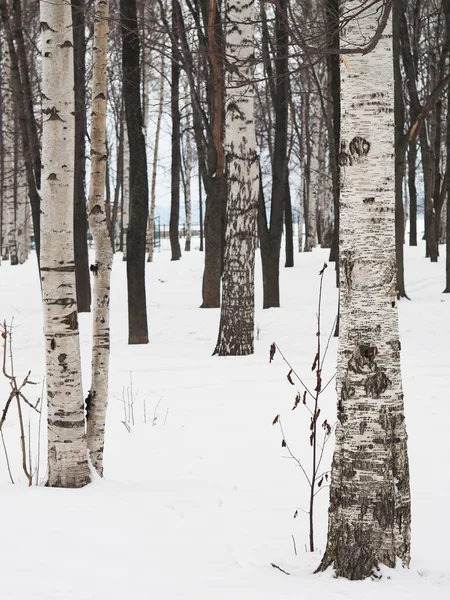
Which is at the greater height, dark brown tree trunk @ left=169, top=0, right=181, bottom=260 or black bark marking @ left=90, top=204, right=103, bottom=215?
dark brown tree trunk @ left=169, top=0, right=181, bottom=260

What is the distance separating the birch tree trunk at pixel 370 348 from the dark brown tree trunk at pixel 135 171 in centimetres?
733

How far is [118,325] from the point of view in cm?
1274

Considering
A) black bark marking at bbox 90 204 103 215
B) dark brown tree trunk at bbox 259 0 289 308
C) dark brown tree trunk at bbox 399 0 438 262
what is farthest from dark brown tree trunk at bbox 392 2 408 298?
black bark marking at bbox 90 204 103 215

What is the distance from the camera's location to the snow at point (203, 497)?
299cm

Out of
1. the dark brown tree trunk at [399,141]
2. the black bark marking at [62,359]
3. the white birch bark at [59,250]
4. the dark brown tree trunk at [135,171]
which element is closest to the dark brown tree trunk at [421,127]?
the dark brown tree trunk at [399,141]

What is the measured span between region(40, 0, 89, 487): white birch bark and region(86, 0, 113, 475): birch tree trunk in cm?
28

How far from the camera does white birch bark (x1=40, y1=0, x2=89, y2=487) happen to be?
422 cm

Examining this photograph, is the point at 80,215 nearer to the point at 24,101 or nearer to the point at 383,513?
the point at 24,101

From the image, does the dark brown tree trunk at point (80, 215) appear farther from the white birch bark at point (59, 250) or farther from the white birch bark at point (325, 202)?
the white birch bark at point (325, 202)

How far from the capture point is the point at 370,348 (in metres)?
3.02

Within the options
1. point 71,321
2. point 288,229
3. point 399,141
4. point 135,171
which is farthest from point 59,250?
point 288,229

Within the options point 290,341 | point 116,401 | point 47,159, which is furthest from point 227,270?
point 47,159

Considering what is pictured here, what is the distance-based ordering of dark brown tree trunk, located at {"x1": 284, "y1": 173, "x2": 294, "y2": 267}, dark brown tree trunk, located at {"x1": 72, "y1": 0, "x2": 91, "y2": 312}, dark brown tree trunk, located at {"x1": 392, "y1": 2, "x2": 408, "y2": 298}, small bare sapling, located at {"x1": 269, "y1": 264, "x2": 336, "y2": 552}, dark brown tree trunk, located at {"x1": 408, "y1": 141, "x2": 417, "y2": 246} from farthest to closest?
1. dark brown tree trunk, located at {"x1": 408, "y1": 141, "x2": 417, "y2": 246}
2. dark brown tree trunk, located at {"x1": 284, "y1": 173, "x2": 294, "y2": 267}
3. dark brown tree trunk, located at {"x1": 72, "y1": 0, "x2": 91, "y2": 312}
4. dark brown tree trunk, located at {"x1": 392, "y1": 2, "x2": 408, "y2": 298}
5. small bare sapling, located at {"x1": 269, "y1": 264, "x2": 336, "y2": 552}

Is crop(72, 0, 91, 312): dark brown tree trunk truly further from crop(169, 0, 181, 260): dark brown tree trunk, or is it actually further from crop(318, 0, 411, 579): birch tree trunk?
crop(318, 0, 411, 579): birch tree trunk
